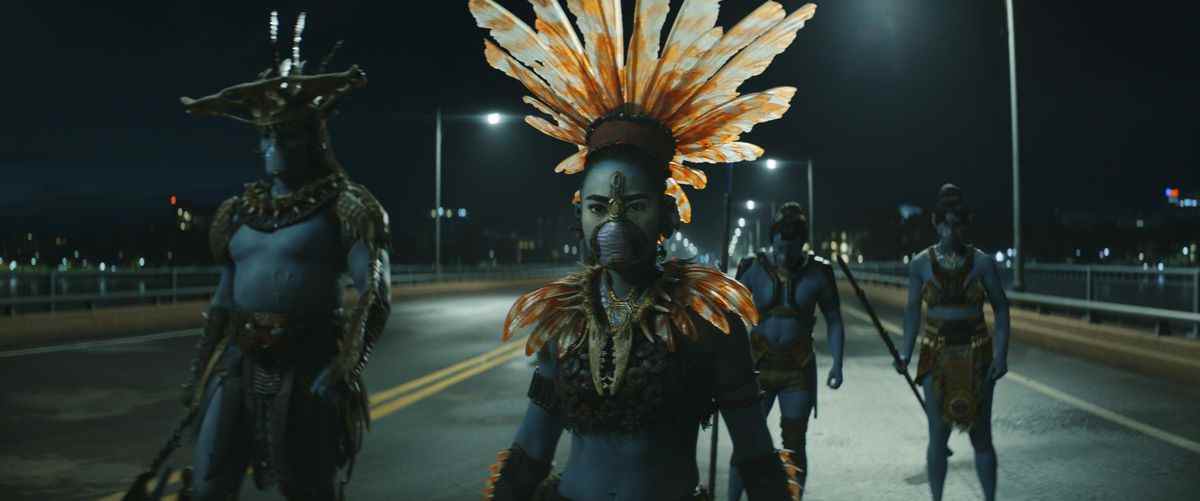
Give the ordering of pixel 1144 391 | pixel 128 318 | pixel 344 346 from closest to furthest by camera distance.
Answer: pixel 344 346 < pixel 1144 391 < pixel 128 318

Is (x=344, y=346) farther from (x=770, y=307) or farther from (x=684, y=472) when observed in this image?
(x=770, y=307)

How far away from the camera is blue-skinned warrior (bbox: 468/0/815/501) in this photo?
2488mm

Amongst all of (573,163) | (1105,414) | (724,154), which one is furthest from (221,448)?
(1105,414)

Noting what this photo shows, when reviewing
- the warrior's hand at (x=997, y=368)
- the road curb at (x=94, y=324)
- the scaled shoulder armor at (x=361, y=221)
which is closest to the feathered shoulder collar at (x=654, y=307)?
the scaled shoulder armor at (x=361, y=221)

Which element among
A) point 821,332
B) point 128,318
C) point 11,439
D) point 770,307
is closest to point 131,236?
point 128,318

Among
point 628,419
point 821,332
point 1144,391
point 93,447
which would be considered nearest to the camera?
point 628,419

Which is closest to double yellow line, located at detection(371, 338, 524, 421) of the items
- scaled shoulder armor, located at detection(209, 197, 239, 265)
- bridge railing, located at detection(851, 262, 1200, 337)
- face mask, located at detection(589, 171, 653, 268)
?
scaled shoulder armor, located at detection(209, 197, 239, 265)

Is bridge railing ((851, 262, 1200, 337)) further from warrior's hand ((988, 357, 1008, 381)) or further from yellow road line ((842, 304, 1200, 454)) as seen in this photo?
warrior's hand ((988, 357, 1008, 381))

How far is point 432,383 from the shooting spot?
38.8 feet

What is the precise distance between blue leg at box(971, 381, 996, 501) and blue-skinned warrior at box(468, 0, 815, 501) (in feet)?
11.8

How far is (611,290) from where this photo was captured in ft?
8.57

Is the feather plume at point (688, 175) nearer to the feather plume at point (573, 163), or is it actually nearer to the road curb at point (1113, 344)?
the feather plume at point (573, 163)

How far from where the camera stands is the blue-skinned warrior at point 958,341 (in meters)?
5.75

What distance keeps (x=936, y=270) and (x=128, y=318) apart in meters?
17.1
